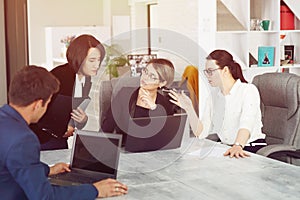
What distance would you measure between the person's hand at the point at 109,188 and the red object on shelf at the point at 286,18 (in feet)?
12.8

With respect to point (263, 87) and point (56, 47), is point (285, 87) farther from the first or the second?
point (56, 47)

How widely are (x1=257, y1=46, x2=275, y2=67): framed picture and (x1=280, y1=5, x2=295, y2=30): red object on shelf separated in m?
0.31

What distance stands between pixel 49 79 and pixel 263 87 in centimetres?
223

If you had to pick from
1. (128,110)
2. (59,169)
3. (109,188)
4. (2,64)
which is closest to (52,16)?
(2,64)

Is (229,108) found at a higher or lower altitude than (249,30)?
lower

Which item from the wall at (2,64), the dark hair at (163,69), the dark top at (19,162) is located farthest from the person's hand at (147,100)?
the wall at (2,64)

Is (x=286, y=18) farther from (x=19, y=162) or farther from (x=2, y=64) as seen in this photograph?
(x=2, y=64)

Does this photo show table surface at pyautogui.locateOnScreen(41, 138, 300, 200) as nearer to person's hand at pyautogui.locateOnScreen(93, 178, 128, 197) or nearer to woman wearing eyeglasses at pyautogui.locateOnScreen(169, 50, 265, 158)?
person's hand at pyautogui.locateOnScreen(93, 178, 128, 197)

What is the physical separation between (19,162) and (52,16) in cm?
662

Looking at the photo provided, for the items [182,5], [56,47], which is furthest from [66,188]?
[56,47]

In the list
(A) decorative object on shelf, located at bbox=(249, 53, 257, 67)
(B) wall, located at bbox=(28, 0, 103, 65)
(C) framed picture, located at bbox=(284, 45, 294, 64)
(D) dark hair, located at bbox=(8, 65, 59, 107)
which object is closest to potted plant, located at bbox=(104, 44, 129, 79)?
(A) decorative object on shelf, located at bbox=(249, 53, 257, 67)

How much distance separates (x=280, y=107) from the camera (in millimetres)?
3600

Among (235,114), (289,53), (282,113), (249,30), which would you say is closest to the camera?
(235,114)

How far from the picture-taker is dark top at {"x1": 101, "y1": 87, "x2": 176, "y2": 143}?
121 inches
